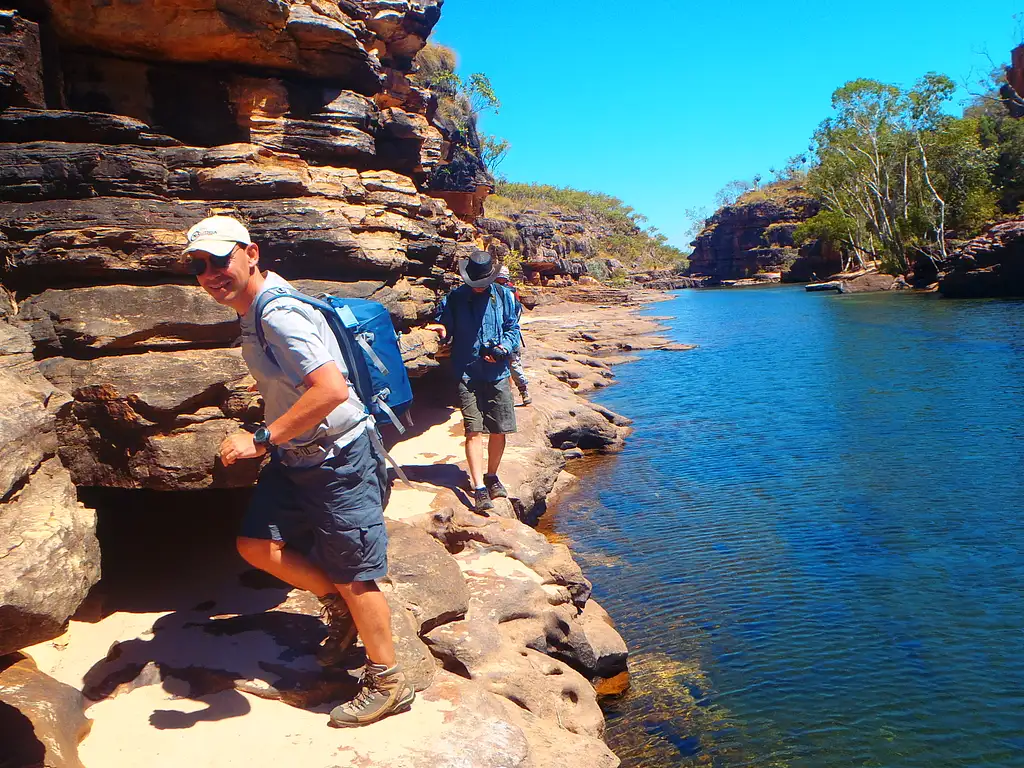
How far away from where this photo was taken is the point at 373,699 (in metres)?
3.34

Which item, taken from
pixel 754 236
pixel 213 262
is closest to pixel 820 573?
pixel 213 262

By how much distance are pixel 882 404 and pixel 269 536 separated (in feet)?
37.4

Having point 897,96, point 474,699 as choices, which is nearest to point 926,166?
point 897,96

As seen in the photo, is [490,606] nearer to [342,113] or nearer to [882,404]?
[342,113]

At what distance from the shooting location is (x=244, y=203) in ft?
19.9

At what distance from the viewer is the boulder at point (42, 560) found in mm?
2729

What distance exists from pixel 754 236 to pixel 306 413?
286ft

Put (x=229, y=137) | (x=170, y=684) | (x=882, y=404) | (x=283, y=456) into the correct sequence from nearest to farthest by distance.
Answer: (x=283, y=456), (x=170, y=684), (x=229, y=137), (x=882, y=404)

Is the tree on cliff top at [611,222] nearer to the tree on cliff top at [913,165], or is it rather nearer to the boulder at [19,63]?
the tree on cliff top at [913,165]

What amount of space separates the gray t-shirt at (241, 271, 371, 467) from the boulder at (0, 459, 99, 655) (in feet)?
2.79

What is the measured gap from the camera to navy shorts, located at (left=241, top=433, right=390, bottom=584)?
10.3 ft

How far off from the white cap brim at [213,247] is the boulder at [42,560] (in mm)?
1155

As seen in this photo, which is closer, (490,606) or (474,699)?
(474,699)

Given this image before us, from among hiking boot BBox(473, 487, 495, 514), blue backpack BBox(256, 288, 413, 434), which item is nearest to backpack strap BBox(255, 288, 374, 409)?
blue backpack BBox(256, 288, 413, 434)
